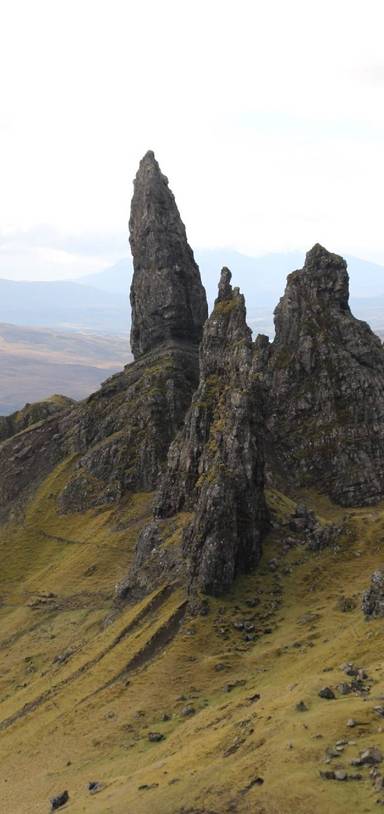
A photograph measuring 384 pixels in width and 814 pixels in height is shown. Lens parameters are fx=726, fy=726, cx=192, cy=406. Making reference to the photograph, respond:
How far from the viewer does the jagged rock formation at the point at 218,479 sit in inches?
3647

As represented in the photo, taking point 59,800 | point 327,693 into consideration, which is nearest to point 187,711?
point 59,800

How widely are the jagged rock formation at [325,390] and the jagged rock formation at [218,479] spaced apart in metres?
23.3

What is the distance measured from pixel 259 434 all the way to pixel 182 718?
147 feet

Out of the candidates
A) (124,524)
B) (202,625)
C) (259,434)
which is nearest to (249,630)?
(202,625)

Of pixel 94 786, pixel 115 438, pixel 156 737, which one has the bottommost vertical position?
pixel 94 786

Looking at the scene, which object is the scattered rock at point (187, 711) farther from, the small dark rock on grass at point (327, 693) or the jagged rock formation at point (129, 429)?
the jagged rock formation at point (129, 429)

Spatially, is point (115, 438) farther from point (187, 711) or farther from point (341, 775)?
point (341, 775)

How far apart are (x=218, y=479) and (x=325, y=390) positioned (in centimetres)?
6207

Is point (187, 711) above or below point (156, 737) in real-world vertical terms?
above

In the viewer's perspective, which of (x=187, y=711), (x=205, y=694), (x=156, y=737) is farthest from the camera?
(x=205, y=694)

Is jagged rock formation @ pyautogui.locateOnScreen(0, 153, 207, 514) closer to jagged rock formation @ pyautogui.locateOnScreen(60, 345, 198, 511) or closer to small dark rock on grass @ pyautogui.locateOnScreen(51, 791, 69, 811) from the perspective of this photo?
jagged rock formation @ pyautogui.locateOnScreen(60, 345, 198, 511)

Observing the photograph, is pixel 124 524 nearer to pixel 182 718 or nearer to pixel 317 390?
pixel 317 390

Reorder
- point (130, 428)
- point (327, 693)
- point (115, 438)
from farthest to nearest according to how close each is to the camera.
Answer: point (130, 428) → point (115, 438) → point (327, 693)

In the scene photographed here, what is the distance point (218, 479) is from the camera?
313ft
